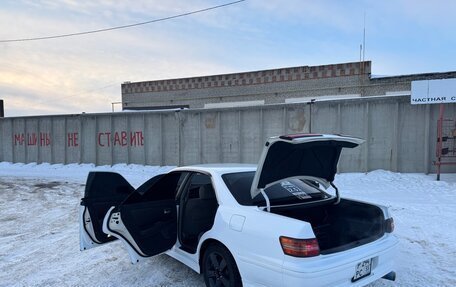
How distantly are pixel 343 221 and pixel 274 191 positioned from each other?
31.8 inches

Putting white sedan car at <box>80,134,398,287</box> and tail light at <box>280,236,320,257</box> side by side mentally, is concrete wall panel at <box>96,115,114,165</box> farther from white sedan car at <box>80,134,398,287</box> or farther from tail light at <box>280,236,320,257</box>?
tail light at <box>280,236,320,257</box>

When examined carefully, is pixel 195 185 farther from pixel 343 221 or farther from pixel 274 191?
pixel 343 221

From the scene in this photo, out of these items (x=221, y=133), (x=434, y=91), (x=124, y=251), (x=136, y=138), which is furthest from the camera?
(x=136, y=138)

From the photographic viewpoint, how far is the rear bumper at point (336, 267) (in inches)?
99.5

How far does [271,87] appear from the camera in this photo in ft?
64.5

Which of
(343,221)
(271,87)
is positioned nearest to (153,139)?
(271,87)

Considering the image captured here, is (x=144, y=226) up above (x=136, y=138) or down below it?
below

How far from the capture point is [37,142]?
653 inches

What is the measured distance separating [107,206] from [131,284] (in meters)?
1.01

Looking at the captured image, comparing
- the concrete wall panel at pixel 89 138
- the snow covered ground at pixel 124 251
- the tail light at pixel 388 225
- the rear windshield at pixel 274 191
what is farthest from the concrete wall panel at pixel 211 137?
the tail light at pixel 388 225

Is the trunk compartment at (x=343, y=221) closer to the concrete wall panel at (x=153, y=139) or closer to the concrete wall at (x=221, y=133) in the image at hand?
the concrete wall at (x=221, y=133)

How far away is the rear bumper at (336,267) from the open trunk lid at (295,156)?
759mm

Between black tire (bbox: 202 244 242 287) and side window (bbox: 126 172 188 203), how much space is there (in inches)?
39.8

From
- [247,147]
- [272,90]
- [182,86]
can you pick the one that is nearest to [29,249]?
[247,147]
